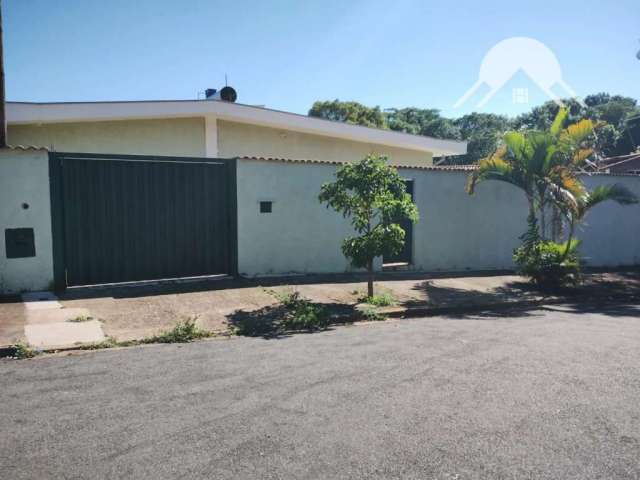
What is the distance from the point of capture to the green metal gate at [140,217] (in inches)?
310

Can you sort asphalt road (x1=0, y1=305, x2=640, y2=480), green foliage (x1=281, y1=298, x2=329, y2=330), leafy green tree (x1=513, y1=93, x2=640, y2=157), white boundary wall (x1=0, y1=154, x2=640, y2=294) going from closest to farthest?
asphalt road (x1=0, y1=305, x2=640, y2=480) → green foliage (x1=281, y1=298, x2=329, y2=330) → white boundary wall (x1=0, y1=154, x2=640, y2=294) → leafy green tree (x1=513, y1=93, x2=640, y2=157)

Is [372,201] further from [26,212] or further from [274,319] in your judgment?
[26,212]

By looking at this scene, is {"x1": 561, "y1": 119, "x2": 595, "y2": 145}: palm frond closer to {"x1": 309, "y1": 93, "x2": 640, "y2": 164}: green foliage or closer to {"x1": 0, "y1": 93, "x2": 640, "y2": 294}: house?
{"x1": 0, "y1": 93, "x2": 640, "y2": 294}: house

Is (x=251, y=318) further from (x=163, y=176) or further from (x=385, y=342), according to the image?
(x=163, y=176)

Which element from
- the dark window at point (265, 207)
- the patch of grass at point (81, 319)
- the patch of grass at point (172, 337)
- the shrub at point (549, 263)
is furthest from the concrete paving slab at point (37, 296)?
the shrub at point (549, 263)

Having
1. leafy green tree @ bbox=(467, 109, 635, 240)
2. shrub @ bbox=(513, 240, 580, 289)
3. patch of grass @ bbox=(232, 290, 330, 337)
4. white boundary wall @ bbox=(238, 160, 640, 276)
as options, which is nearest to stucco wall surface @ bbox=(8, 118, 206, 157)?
white boundary wall @ bbox=(238, 160, 640, 276)

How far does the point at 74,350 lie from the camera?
5516 mm

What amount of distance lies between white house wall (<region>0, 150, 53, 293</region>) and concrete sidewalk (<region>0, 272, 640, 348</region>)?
1.91ft

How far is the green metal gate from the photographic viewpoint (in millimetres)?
7871

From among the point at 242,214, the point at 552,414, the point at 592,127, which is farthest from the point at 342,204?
the point at 592,127

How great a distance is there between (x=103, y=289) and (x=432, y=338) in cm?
522

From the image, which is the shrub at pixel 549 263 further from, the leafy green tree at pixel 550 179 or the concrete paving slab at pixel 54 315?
the concrete paving slab at pixel 54 315

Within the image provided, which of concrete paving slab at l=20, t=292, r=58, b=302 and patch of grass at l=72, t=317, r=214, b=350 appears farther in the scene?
concrete paving slab at l=20, t=292, r=58, b=302

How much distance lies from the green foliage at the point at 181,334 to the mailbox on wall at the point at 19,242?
291 cm
